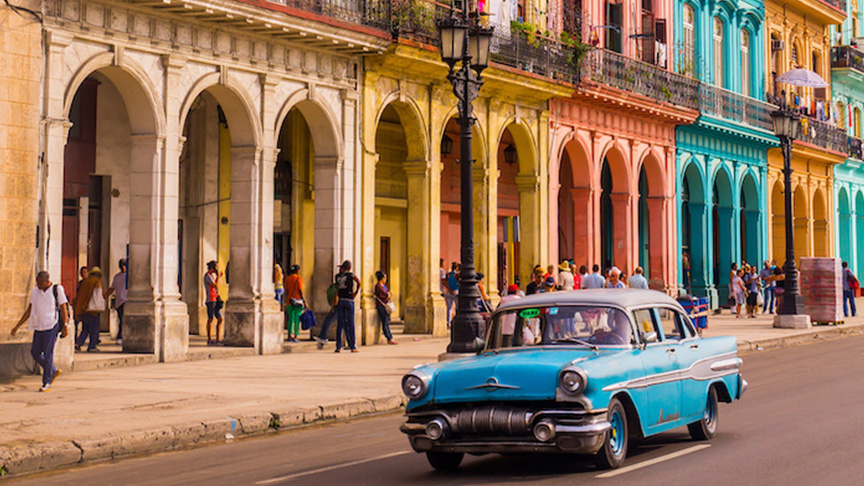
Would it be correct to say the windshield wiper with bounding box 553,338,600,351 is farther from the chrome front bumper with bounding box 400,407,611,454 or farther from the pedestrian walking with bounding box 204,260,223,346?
the pedestrian walking with bounding box 204,260,223,346

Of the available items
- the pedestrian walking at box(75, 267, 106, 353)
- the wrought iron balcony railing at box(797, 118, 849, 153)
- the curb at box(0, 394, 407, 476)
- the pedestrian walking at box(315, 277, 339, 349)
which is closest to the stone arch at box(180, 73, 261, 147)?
the pedestrian walking at box(315, 277, 339, 349)

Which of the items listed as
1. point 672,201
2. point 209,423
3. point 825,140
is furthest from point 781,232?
point 209,423

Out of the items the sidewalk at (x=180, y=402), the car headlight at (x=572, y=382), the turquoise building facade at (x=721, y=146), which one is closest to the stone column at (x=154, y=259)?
the sidewalk at (x=180, y=402)

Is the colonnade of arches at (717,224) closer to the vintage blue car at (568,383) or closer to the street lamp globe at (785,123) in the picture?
the street lamp globe at (785,123)

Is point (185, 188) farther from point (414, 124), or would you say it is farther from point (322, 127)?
point (414, 124)

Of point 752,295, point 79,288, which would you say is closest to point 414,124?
point 79,288

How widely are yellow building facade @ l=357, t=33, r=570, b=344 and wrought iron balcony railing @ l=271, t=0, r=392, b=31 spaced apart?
0.62 metres

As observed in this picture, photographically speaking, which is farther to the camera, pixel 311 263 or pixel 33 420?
pixel 311 263

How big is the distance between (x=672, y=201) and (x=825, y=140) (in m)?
12.4

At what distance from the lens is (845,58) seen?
46.7 meters

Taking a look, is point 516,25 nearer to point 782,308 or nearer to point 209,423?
→ point 782,308

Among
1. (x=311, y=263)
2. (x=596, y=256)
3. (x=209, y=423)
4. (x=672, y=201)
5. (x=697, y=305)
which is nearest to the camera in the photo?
(x=209, y=423)

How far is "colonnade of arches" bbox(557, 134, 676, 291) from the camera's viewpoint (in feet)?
99.2

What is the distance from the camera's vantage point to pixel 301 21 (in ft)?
66.5
